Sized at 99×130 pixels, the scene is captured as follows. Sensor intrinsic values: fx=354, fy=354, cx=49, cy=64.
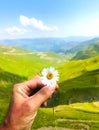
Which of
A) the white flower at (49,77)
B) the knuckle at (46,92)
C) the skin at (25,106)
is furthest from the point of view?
the white flower at (49,77)

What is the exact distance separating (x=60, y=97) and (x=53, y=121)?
10953 centimetres

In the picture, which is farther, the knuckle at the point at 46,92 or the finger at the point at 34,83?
the finger at the point at 34,83

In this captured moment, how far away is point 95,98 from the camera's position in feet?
463

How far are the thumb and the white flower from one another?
0.10m

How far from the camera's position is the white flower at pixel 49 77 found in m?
Answer: 4.52

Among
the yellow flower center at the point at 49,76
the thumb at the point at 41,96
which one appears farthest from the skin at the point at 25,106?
the yellow flower center at the point at 49,76

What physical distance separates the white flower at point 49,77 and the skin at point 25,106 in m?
0.06

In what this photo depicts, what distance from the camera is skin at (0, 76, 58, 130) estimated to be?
169 inches

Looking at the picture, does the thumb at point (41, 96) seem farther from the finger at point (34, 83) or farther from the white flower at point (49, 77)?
the finger at point (34, 83)

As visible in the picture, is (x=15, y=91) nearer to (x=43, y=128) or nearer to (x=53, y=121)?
(x=43, y=128)

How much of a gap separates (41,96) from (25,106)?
0.84 feet

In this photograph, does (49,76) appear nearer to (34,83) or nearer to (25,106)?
(34,83)

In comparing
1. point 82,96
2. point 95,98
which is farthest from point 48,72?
point 82,96

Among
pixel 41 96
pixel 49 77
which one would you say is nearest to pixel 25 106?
pixel 41 96
